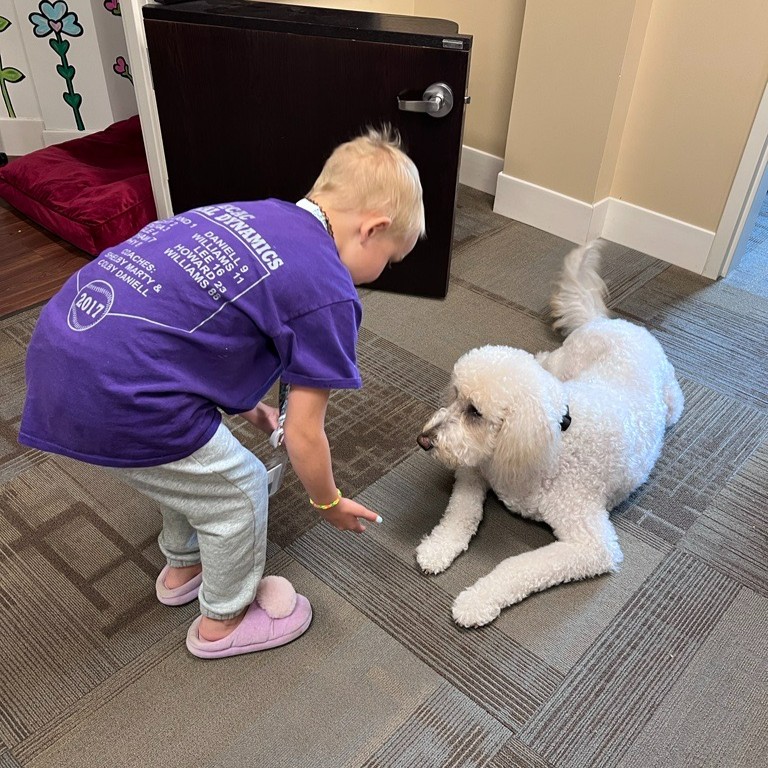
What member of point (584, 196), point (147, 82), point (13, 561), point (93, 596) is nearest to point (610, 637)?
point (93, 596)

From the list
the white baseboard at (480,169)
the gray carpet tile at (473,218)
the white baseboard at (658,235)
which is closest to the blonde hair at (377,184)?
the gray carpet tile at (473,218)

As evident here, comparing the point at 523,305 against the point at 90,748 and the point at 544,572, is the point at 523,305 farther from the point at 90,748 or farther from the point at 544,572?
the point at 90,748

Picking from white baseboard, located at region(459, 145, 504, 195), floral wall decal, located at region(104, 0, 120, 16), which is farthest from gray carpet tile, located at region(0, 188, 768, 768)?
floral wall decal, located at region(104, 0, 120, 16)

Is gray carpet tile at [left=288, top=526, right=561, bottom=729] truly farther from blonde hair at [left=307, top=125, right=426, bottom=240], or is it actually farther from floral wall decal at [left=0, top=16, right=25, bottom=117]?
floral wall decal at [left=0, top=16, right=25, bottom=117]

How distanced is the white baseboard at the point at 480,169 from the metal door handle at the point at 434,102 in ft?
3.34

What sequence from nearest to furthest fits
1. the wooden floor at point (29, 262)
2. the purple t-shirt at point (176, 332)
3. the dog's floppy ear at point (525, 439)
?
1. the purple t-shirt at point (176, 332)
2. the dog's floppy ear at point (525, 439)
3. the wooden floor at point (29, 262)

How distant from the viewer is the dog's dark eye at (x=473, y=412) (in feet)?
4.06

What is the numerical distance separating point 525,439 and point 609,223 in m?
1.62

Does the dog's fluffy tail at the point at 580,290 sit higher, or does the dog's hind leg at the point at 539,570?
the dog's fluffy tail at the point at 580,290

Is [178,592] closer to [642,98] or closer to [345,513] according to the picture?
[345,513]

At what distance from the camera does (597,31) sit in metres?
2.16

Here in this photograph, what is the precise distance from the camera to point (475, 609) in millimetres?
1224

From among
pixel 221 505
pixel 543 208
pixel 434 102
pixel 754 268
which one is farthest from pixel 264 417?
pixel 754 268

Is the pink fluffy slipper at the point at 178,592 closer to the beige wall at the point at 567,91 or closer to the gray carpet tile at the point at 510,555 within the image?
the gray carpet tile at the point at 510,555
